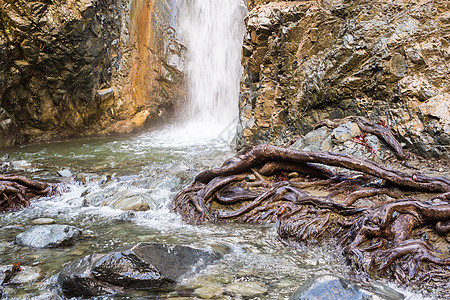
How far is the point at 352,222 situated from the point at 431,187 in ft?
4.78

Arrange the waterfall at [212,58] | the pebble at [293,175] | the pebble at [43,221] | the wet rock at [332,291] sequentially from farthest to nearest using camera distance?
the waterfall at [212,58], the pebble at [293,175], the pebble at [43,221], the wet rock at [332,291]

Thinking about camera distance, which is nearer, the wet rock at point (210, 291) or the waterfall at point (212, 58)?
the wet rock at point (210, 291)

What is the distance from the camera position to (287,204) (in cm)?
505

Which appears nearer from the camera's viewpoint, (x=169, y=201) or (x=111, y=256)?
(x=111, y=256)

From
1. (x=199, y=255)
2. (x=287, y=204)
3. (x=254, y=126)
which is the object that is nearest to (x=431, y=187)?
(x=287, y=204)

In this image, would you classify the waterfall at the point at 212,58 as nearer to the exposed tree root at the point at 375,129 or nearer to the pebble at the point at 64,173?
the pebble at the point at 64,173

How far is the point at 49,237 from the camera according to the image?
4117 millimetres

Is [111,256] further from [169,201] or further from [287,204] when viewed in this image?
[169,201]

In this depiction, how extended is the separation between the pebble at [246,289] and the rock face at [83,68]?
1406cm

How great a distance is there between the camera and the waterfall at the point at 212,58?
20.8 metres

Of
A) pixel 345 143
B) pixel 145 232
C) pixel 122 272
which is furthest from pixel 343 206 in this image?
pixel 122 272

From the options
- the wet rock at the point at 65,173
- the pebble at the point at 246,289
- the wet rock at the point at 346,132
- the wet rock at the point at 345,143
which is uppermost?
the wet rock at the point at 346,132

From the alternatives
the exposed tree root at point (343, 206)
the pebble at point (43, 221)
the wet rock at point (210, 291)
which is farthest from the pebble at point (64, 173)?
the wet rock at point (210, 291)

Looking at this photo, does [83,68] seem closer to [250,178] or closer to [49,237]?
[250,178]
